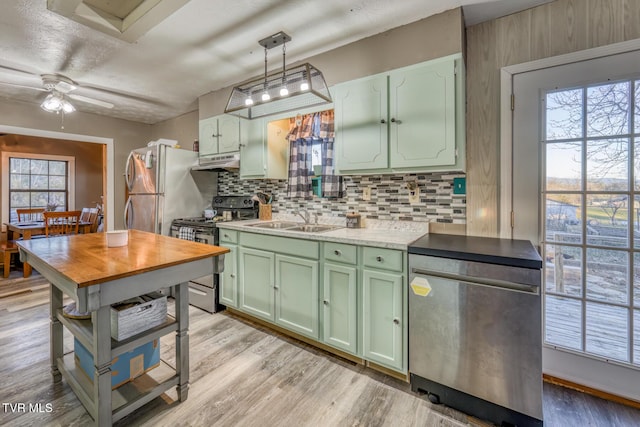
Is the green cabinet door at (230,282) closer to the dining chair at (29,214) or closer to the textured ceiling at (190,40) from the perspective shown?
the textured ceiling at (190,40)

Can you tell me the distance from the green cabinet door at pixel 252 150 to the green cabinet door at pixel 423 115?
53.4 inches

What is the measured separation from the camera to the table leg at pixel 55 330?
5.86ft

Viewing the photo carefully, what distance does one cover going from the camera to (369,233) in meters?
2.19

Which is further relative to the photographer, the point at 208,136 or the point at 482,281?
the point at 208,136

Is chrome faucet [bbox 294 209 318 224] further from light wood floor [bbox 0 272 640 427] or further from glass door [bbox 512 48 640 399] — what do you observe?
glass door [bbox 512 48 640 399]

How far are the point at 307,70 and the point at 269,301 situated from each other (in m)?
1.78

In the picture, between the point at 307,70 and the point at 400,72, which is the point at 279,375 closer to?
the point at 307,70

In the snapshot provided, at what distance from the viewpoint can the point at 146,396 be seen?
152 cm

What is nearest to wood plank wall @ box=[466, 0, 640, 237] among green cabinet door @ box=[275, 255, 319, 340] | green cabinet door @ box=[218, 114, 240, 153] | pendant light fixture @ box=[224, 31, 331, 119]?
pendant light fixture @ box=[224, 31, 331, 119]

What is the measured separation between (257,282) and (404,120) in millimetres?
1753

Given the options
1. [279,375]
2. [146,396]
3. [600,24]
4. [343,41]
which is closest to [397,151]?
[343,41]

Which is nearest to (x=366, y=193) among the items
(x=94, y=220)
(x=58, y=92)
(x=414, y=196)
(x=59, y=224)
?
(x=414, y=196)

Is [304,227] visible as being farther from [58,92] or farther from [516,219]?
Answer: [58,92]

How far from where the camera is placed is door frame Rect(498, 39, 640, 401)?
1646 millimetres
